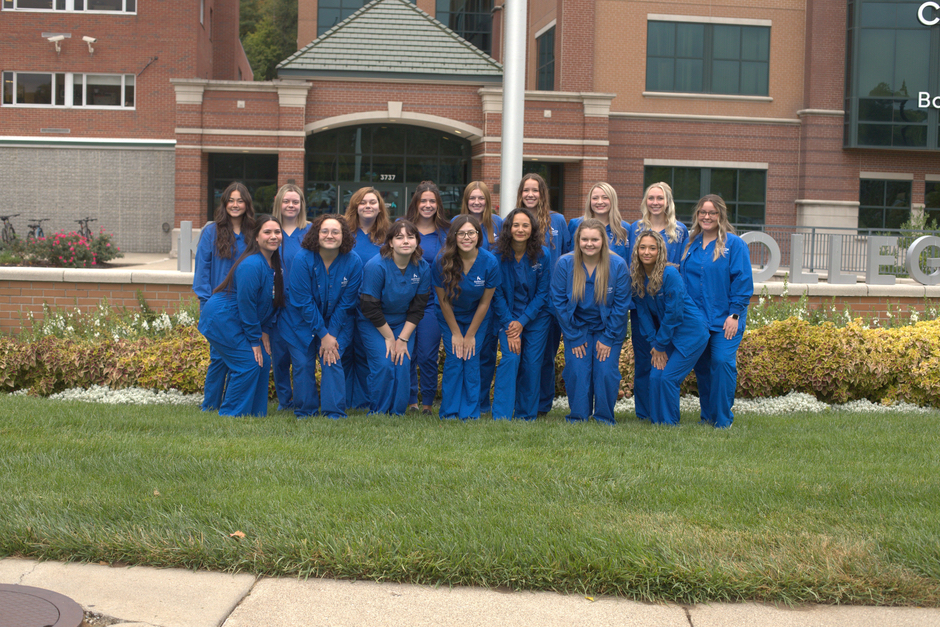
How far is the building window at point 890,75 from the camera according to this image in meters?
26.9

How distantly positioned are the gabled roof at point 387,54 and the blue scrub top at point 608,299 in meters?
18.2

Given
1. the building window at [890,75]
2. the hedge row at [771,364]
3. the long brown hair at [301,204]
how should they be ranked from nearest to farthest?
the long brown hair at [301,204]
the hedge row at [771,364]
the building window at [890,75]

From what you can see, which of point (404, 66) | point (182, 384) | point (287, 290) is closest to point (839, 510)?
point (287, 290)

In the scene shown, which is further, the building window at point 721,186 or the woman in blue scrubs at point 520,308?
the building window at point 721,186

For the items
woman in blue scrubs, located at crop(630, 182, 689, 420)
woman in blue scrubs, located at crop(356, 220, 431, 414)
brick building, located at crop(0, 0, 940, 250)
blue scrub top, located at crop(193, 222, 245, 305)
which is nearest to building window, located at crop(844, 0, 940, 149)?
brick building, located at crop(0, 0, 940, 250)

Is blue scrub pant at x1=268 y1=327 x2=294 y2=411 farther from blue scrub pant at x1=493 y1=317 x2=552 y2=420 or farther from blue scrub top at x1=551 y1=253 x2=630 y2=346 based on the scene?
blue scrub top at x1=551 y1=253 x2=630 y2=346

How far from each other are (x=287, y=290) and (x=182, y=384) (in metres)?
1.74

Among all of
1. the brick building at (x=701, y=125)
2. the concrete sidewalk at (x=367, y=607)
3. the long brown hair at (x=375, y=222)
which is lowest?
the concrete sidewalk at (x=367, y=607)

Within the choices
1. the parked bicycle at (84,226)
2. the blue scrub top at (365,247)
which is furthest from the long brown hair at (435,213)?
the parked bicycle at (84,226)

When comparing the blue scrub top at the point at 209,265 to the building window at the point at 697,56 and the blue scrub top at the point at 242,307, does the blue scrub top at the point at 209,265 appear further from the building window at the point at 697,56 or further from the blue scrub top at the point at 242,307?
the building window at the point at 697,56

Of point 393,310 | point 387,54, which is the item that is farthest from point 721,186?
point 393,310

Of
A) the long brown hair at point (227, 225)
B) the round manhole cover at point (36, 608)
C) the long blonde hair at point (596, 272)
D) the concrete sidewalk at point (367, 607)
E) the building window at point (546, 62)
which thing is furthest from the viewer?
the building window at point (546, 62)

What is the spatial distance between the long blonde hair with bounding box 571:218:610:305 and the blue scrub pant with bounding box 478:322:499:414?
2.67ft

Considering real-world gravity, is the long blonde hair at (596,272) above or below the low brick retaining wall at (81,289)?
above
